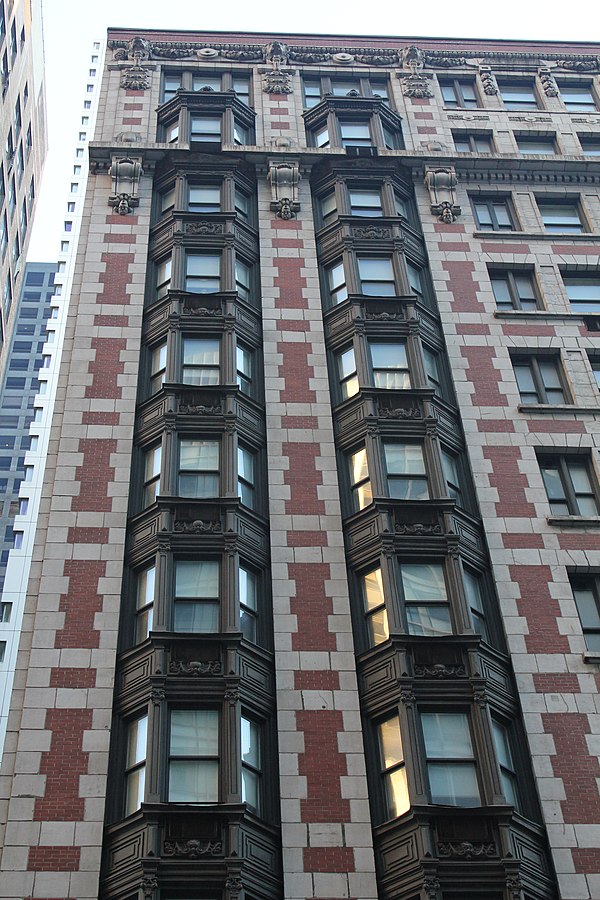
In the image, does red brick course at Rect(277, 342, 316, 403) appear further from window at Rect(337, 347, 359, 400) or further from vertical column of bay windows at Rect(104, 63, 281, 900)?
window at Rect(337, 347, 359, 400)

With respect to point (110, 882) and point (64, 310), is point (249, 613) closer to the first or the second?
point (110, 882)

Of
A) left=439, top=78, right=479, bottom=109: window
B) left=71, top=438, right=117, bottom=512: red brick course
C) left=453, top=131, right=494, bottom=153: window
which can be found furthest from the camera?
left=439, top=78, right=479, bottom=109: window

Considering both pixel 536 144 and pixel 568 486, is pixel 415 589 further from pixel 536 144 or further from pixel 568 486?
pixel 536 144

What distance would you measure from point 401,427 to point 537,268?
10.3 m

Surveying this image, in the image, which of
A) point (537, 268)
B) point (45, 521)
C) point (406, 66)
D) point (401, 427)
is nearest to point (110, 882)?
point (45, 521)

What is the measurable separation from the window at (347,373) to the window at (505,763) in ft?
35.0

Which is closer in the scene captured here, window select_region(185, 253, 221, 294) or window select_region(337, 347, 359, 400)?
window select_region(337, 347, 359, 400)

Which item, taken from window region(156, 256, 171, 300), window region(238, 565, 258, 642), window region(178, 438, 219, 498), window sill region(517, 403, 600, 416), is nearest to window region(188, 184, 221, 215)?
window region(156, 256, 171, 300)

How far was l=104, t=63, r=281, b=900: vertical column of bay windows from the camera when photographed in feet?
75.7

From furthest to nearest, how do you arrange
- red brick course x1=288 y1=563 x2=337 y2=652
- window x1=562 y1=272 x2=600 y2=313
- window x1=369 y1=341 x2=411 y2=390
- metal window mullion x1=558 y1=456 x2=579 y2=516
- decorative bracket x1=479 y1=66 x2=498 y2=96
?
1. decorative bracket x1=479 y1=66 x2=498 y2=96
2. window x1=562 y1=272 x2=600 y2=313
3. window x1=369 y1=341 x2=411 y2=390
4. metal window mullion x1=558 y1=456 x2=579 y2=516
5. red brick course x1=288 y1=563 x2=337 y2=652

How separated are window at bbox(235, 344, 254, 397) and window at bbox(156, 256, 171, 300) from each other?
131 inches

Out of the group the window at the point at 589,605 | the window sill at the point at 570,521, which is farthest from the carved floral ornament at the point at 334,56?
the window at the point at 589,605

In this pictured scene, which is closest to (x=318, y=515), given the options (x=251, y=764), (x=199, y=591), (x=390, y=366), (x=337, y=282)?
(x=199, y=591)

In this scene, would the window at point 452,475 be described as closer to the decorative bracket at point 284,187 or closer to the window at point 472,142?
the decorative bracket at point 284,187
